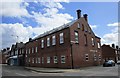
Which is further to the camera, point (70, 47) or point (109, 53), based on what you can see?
point (109, 53)

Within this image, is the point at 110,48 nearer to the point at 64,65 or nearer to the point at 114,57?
the point at 114,57

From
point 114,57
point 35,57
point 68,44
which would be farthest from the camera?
point 114,57

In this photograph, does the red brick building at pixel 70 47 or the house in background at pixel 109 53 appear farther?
the house in background at pixel 109 53

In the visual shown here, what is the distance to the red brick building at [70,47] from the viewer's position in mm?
32562

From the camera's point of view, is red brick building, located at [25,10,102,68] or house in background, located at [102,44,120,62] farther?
house in background, located at [102,44,120,62]

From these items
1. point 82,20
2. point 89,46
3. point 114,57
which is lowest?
point 114,57

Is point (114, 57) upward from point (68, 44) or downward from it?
downward

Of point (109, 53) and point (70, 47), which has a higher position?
point (70, 47)

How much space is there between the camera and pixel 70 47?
3203 cm

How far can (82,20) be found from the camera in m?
37.9

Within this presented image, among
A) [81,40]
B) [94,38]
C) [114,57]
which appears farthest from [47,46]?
[114,57]

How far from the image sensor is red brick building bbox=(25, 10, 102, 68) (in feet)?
107

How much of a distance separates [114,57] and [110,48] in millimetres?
3960

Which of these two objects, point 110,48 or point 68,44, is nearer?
point 68,44
